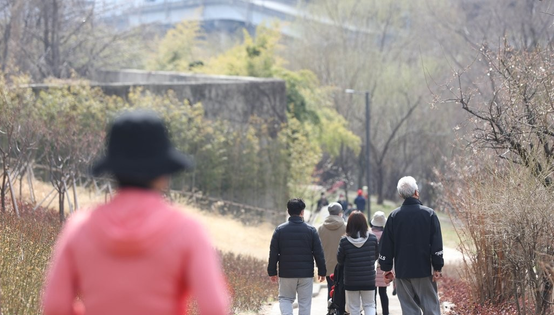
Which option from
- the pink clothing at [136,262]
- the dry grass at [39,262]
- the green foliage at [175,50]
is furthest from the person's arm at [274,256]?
the green foliage at [175,50]

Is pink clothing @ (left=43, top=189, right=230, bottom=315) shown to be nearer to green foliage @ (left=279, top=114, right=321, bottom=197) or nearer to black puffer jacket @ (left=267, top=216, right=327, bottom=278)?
black puffer jacket @ (left=267, top=216, right=327, bottom=278)

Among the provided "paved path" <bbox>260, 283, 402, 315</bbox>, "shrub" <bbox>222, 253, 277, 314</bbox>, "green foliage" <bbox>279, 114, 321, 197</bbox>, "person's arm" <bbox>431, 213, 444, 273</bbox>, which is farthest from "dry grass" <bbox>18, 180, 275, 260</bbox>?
"person's arm" <bbox>431, 213, 444, 273</bbox>

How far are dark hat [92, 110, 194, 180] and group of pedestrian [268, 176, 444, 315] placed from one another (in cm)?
569

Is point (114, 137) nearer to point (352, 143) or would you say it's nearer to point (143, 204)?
point (143, 204)

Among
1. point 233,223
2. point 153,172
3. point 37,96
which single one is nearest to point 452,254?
point 233,223

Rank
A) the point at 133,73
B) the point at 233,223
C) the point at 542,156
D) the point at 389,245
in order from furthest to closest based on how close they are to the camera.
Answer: the point at 133,73 < the point at 233,223 < the point at 542,156 < the point at 389,245

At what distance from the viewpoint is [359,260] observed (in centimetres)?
1002

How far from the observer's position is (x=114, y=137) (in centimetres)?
341

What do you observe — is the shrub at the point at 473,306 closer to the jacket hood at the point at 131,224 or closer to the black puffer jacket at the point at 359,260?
the black puffer jacket at the point at 359,260

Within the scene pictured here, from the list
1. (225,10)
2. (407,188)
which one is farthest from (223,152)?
(225,10)

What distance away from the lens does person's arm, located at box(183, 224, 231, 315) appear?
10.7ft

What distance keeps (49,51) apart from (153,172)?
3586 cm

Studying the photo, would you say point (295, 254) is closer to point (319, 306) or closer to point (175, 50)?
point (319, 306)

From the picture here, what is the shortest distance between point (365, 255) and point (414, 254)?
1.34 metres
